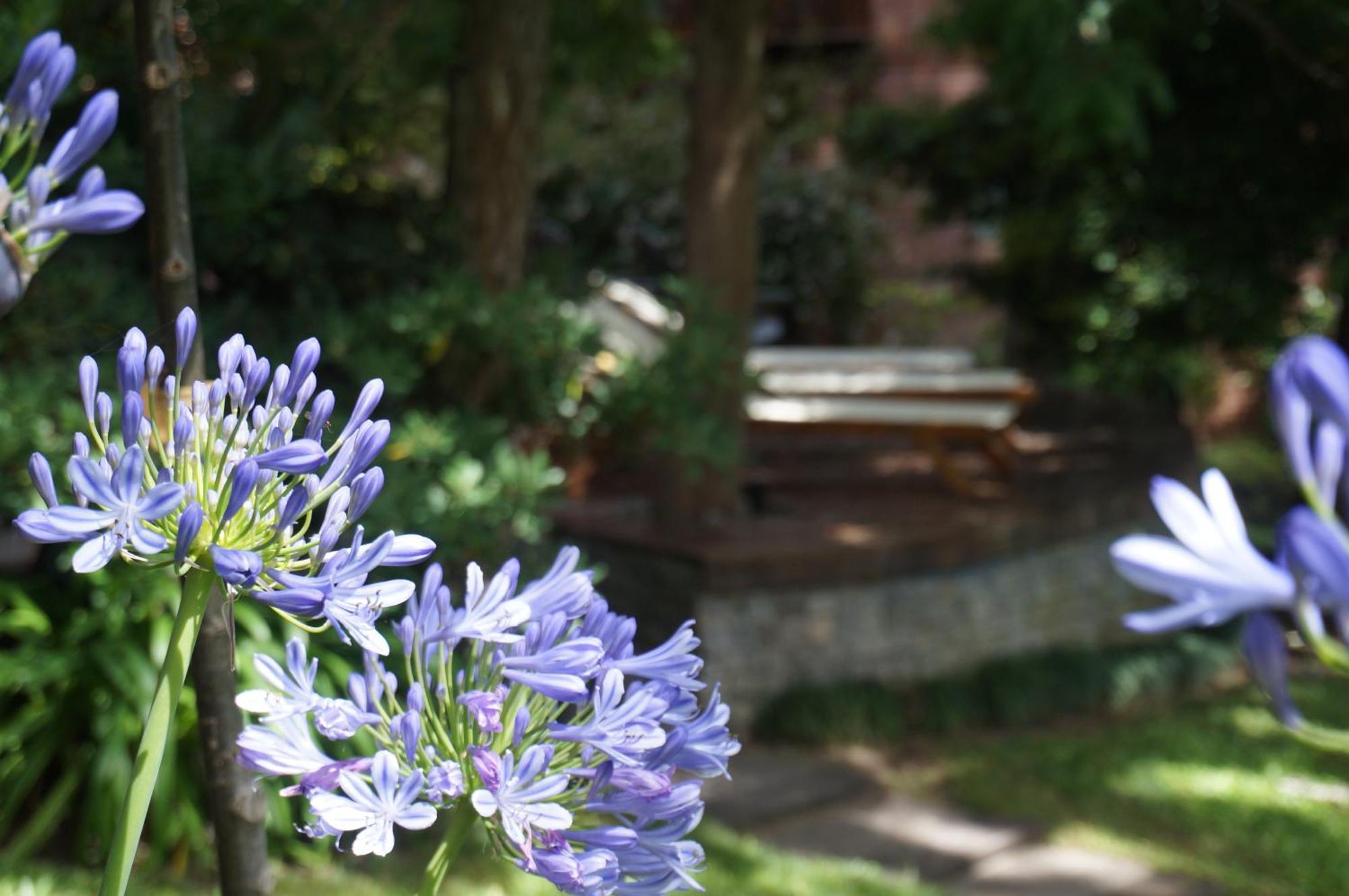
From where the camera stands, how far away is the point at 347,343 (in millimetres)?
4043

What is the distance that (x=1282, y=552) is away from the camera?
66 cm

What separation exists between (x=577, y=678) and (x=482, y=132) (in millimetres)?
4150

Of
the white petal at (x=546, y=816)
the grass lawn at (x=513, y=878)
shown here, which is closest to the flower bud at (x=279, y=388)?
the white petal at (x=546, y=816)

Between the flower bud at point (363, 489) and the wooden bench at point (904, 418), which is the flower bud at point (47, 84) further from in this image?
the wooden bench at point (904, 418)

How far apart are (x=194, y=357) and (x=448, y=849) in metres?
0.47

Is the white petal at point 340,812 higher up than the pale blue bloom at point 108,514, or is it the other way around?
the pale blue bloom at point 108,514

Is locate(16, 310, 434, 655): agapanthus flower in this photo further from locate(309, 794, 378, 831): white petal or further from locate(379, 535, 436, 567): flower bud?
locate(309, 794, 378, 831): white petal

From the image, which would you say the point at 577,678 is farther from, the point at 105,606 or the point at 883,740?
the point at 883,740

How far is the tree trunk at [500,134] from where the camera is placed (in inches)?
190

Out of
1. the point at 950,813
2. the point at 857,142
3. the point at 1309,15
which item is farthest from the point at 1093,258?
the point at 950,813

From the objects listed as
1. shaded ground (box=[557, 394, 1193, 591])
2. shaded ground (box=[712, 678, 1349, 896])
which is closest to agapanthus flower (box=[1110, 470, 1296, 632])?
shaded ground (box=[712, 678, 1349, 896])

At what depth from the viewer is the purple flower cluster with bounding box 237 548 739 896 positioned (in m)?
0.91

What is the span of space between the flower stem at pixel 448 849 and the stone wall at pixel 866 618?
528cm

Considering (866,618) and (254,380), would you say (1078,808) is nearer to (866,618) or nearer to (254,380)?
(866,618)
